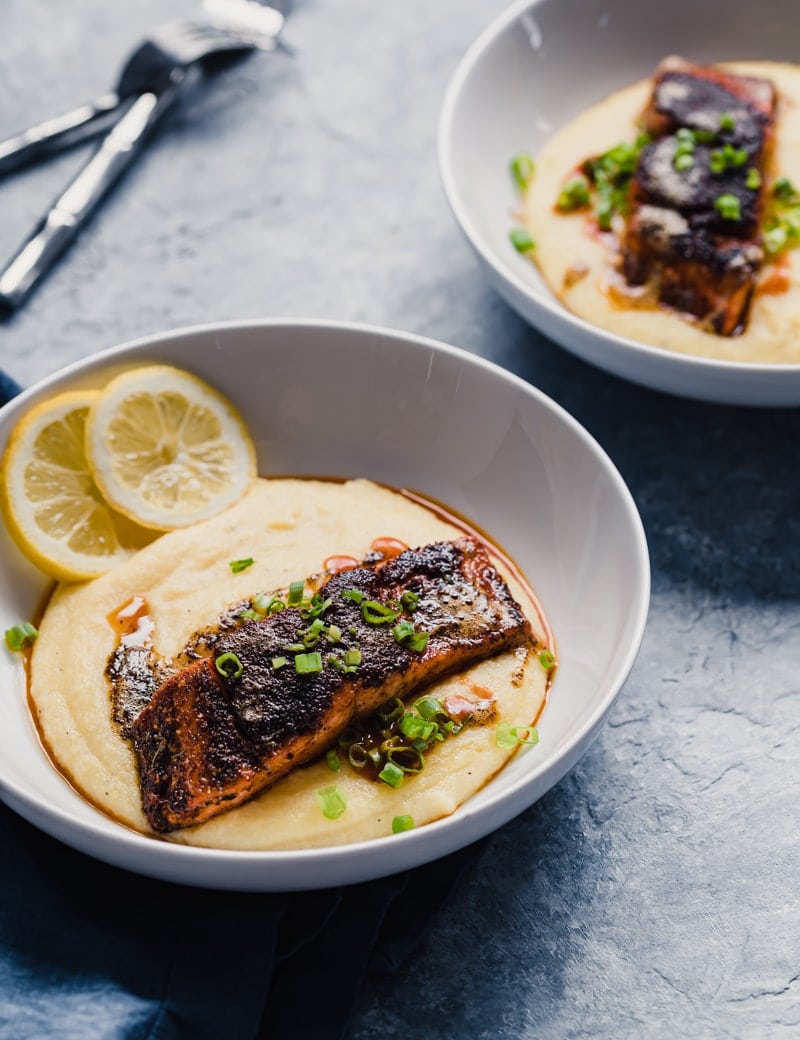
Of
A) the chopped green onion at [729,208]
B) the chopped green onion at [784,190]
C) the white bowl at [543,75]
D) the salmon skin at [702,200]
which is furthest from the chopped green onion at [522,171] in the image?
the chopped green onion at [784,190]

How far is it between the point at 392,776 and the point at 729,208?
308 centimetres

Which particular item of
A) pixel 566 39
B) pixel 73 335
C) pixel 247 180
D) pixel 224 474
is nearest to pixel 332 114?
pixel 247 180

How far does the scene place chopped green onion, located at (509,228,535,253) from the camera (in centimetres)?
550

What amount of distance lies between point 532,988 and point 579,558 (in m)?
1.47

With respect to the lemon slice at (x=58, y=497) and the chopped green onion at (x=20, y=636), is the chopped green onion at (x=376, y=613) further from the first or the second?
the chopped green onion at (x=20, y=636)

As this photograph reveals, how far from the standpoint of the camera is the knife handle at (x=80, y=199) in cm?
559

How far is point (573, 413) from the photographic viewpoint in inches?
202

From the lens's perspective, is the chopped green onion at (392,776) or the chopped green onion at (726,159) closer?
the chopped green onion at (392,776)

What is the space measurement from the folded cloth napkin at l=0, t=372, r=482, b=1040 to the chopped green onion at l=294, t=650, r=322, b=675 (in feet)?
2.17

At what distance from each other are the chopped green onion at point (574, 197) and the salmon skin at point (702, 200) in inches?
9.8

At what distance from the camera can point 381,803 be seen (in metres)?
3.54

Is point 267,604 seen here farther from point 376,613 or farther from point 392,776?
point 392,776

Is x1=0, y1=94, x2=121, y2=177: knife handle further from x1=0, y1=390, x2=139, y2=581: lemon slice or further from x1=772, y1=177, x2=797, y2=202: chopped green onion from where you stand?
x1=772, y1=177, x2=797, y2=202: chopped green onion

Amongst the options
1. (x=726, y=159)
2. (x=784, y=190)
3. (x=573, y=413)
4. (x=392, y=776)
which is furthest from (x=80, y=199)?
(x=392, y=776)
